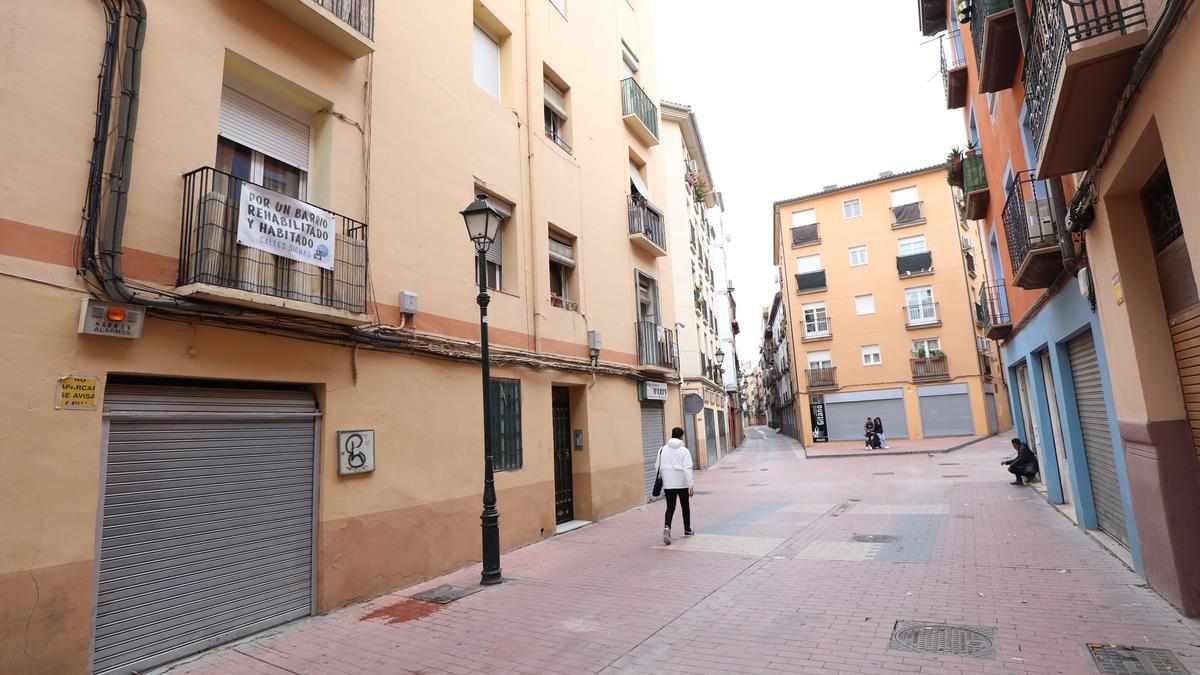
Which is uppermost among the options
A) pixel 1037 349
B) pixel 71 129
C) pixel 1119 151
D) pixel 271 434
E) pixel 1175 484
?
pixel 71 129

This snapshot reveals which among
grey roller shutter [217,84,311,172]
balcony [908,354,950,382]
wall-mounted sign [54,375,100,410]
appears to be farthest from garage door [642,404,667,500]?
balcony [908,354,950,382]

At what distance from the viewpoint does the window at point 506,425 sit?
917cm

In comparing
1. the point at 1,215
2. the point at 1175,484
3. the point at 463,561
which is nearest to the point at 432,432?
the point at 463,561

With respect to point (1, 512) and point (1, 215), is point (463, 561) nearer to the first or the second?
point (1, 512)

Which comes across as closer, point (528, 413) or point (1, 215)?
point (1, 215)

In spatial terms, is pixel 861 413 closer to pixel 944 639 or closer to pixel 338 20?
pixel 944 639

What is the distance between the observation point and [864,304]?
34031 mm

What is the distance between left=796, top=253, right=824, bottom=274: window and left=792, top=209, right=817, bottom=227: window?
84.1 inches

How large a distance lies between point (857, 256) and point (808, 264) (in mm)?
2779

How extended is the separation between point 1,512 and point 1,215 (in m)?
2.12

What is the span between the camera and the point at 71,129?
475cm

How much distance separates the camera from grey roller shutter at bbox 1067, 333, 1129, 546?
724 cm

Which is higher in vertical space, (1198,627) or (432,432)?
(432,432)

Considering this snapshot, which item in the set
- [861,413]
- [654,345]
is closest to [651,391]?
[654,345]
